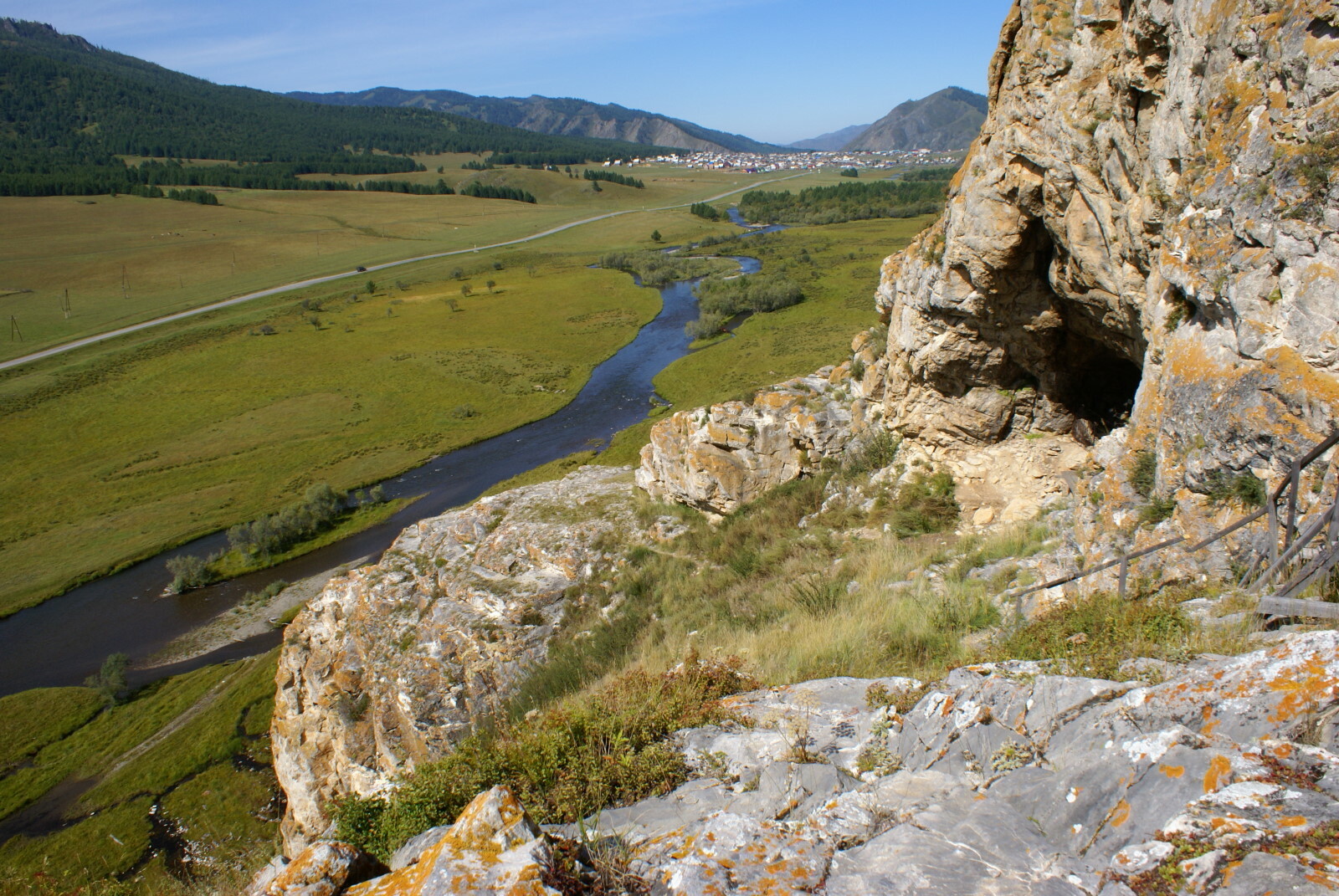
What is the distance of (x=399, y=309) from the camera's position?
8388 centimetres

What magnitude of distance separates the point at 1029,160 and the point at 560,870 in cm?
1238

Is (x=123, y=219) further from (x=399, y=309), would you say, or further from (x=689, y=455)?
(x=689, y=455)

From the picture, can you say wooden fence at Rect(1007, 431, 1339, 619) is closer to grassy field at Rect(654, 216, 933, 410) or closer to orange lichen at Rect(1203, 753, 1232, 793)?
orange lichen at Rect(1203, 753, 1232, 793)

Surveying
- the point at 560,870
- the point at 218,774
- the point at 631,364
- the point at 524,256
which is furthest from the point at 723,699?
the point at 524,256

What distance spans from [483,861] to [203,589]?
3493 cm

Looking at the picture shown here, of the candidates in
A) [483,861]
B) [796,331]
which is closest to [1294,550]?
[483,861]

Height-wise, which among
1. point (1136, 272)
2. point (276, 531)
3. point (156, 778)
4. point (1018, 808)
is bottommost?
point (156, 778)

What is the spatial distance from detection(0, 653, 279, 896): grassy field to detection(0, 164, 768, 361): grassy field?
224 ft

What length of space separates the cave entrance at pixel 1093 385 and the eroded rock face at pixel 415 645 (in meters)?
11.1

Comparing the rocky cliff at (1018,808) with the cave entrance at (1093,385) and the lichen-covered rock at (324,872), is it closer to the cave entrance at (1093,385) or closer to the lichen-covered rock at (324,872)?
the lichen-covered rock at (324,872)

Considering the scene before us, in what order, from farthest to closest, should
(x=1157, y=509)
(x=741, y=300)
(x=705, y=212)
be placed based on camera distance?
1. (x=705, y=212)
2. (x=741, y=300)
3. (x=1157, y=509)

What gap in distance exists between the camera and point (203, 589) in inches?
1271

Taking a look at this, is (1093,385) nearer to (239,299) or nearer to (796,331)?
(796,331)

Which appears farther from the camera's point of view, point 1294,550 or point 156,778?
point 156,778
